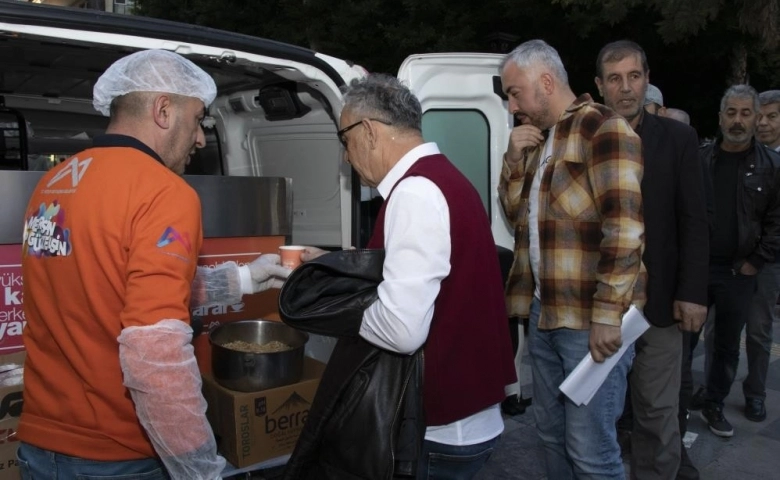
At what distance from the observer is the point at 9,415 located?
8.34ft

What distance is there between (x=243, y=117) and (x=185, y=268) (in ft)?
9.31

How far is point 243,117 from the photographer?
425 centimetres

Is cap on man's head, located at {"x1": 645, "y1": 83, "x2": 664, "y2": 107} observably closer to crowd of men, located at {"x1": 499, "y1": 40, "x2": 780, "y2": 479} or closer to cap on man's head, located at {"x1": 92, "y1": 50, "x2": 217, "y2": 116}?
crowd of men, located at {"x1": 499, "y1": 40, "x2": 780, "y2": 479}

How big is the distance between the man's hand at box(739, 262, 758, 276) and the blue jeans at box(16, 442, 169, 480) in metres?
3.62

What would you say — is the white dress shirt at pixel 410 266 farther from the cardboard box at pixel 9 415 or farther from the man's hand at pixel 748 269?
the man's hand at pixel 748 269

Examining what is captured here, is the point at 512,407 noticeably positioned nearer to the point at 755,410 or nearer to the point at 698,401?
the point at 698,401

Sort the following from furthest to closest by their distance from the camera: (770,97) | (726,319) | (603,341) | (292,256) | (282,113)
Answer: (770,97) < (726,319) < (282,113) < (292,256) < (603,341)

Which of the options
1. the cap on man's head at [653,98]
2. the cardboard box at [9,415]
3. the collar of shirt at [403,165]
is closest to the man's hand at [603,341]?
the collar of shirt at [403,165]

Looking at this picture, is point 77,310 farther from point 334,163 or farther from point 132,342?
point 334,163

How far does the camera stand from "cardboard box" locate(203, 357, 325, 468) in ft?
9.61

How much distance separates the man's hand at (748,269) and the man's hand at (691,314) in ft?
4.79

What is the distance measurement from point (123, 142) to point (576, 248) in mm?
1616

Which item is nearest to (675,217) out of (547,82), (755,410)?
(547,82)

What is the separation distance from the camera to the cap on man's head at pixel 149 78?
1.75 m
